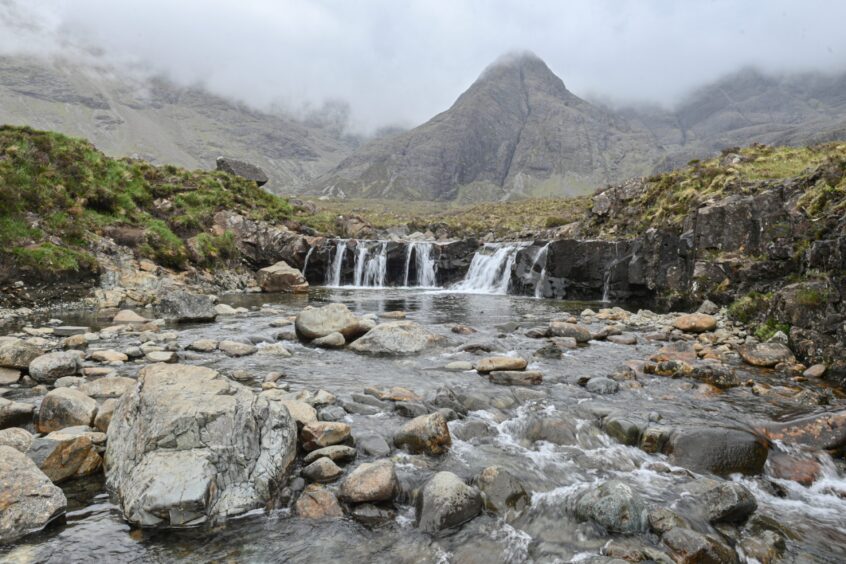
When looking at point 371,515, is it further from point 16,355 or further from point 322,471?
point 16,355

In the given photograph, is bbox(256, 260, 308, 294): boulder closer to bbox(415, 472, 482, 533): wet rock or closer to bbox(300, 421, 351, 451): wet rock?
bbox(300, 421, 351, 451): wet rock

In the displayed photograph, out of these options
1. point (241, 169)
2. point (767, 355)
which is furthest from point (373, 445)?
point (241, 169)

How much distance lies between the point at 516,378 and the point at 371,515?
6.28 meters

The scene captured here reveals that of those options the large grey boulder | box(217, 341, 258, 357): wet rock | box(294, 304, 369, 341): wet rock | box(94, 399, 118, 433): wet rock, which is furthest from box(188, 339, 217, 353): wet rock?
the large grey boulder

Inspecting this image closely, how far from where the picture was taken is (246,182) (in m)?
46.0

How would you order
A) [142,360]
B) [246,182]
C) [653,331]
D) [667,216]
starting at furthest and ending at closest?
1. [246,182]
2. [667,216]
3. [653,331]
4. [142,360]

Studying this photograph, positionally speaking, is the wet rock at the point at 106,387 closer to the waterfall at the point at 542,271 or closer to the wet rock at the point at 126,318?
the wet rock at the point at 126,318

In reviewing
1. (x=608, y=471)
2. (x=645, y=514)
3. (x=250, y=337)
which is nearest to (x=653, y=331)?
(x=608, y=471)

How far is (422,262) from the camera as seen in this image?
4372cm

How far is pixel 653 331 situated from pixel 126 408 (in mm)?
17180

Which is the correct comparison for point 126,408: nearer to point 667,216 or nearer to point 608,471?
point 608,471

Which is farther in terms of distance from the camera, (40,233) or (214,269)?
(214,269)

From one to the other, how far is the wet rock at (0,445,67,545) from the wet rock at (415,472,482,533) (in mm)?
4275

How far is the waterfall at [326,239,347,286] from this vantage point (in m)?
41.4
